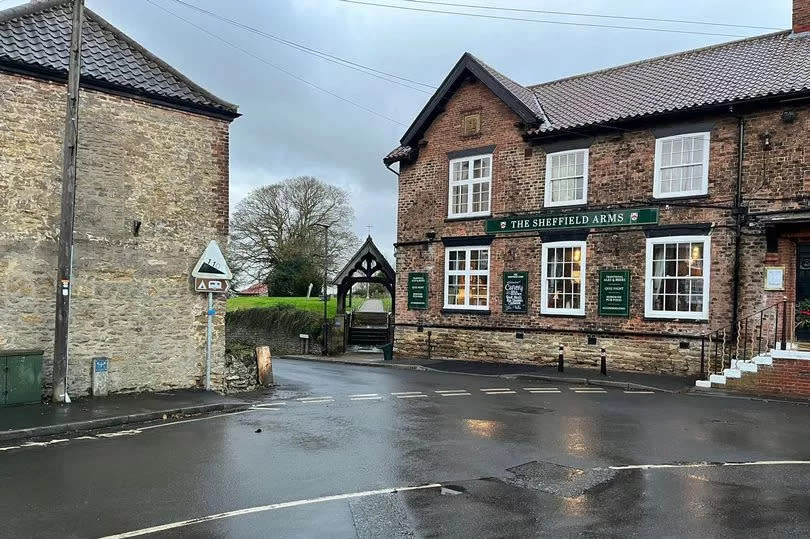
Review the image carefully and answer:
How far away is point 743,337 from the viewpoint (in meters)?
16.6

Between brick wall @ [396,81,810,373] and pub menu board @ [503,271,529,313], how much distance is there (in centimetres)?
20

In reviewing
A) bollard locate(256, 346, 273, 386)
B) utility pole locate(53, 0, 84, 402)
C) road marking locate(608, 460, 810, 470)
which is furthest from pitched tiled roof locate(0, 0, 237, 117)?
road marking locate(608, 460, 810, 470)

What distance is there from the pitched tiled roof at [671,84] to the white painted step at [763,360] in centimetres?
659

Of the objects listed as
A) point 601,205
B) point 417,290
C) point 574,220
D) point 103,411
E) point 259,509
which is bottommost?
point 103,411

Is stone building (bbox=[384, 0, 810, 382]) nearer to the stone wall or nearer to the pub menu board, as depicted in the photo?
the pub menu board

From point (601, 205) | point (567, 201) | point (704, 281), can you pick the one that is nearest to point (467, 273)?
point (567, 201)

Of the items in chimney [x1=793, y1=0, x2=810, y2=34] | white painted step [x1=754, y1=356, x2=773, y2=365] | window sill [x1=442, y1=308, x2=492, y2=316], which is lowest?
white painted step [x1=754, y1=356, x2=773, y2=365]

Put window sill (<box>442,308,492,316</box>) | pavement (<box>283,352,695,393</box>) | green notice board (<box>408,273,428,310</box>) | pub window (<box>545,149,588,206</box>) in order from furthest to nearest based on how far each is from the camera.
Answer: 1. green notice board (<box>408,273,428,310</box>)
2. window sill (<box>442,308,492,316</box>)
3. pub window (<box>545,149,588,206</box>)
4. pavement (<box>283,352,695,393</box>)

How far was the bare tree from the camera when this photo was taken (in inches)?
1973

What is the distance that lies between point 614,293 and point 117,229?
1352 centimetres

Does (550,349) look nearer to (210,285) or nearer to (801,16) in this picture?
(210,285)

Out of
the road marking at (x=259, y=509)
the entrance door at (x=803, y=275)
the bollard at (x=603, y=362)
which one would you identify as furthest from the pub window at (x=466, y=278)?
the road marking at (x=259, y=509)

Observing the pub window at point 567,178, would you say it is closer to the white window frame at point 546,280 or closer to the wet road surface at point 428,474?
the white window frame at point 546,280

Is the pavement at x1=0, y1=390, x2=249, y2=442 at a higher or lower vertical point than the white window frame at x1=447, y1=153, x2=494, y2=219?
lower
